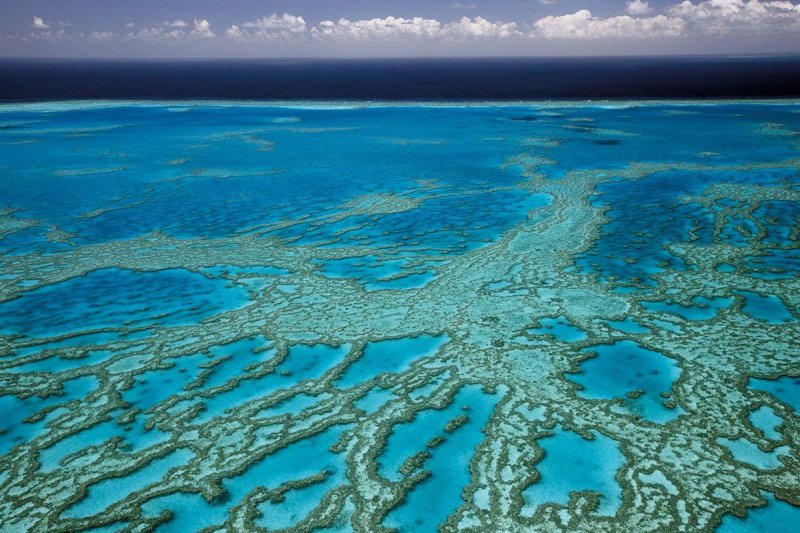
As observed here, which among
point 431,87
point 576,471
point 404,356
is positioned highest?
point 431,87

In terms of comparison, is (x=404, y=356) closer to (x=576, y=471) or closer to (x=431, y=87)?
(x=576, y=471)

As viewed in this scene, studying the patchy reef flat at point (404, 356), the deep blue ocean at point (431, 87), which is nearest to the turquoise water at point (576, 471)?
the patchy reef flat at point (404, 356)

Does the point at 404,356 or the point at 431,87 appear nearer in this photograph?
the point at 404,356

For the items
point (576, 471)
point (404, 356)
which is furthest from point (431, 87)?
point (576, 471)

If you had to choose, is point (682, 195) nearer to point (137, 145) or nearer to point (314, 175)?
point (314, 175)

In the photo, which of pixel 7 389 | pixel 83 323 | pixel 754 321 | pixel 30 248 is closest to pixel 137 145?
pixel 30 248

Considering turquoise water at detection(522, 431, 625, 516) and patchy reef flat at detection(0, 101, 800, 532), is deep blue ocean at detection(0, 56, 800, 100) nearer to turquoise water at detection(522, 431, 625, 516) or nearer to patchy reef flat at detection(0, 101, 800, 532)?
patchy reef flat at detection(0, 101, 800, 532)

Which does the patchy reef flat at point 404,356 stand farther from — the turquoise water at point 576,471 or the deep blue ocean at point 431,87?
the deep blue ocean at point 431,87

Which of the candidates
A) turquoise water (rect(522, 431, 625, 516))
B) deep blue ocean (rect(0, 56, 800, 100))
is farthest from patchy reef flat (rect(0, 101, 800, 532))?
deep blue ocean (rect(0, 56, 800, 100))

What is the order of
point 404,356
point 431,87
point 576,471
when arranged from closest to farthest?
point 576,471, point 404,356, point 431,87
